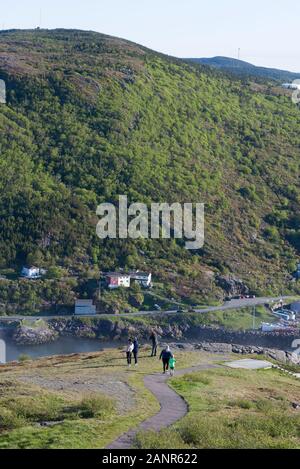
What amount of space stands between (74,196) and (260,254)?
19092mm

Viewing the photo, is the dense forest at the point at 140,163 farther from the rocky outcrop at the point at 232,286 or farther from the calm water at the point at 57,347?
the calm water at the point at 57,347

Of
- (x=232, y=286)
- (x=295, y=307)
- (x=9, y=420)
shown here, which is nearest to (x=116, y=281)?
(x=232, y=286)

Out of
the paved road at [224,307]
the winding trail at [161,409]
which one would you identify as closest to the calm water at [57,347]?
the paved road at [224,307]

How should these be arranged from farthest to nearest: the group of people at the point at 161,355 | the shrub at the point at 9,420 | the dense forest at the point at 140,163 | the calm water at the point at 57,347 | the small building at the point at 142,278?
the dense forest at the point at 140,163 < the small building at the point at 142,278 < the calm water at the point at 57,347 < the group of people at the point at 161,355 < the shrub at the point at 9,420

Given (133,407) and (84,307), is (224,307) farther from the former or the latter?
(133,407)

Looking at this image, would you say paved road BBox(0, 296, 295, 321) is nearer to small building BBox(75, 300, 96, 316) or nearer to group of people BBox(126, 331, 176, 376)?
small building BBox(75, 300, 96, 316)

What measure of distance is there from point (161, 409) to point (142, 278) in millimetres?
61757

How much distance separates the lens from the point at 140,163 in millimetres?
101000

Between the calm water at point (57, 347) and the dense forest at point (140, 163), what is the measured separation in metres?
11.6

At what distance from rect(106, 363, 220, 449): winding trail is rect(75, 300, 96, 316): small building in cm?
4998

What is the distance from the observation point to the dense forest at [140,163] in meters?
87.9

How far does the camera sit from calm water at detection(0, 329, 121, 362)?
66.2 m

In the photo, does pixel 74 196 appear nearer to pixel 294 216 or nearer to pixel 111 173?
pixel 111 173

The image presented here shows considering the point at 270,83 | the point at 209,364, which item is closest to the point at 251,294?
the point at 209,364
